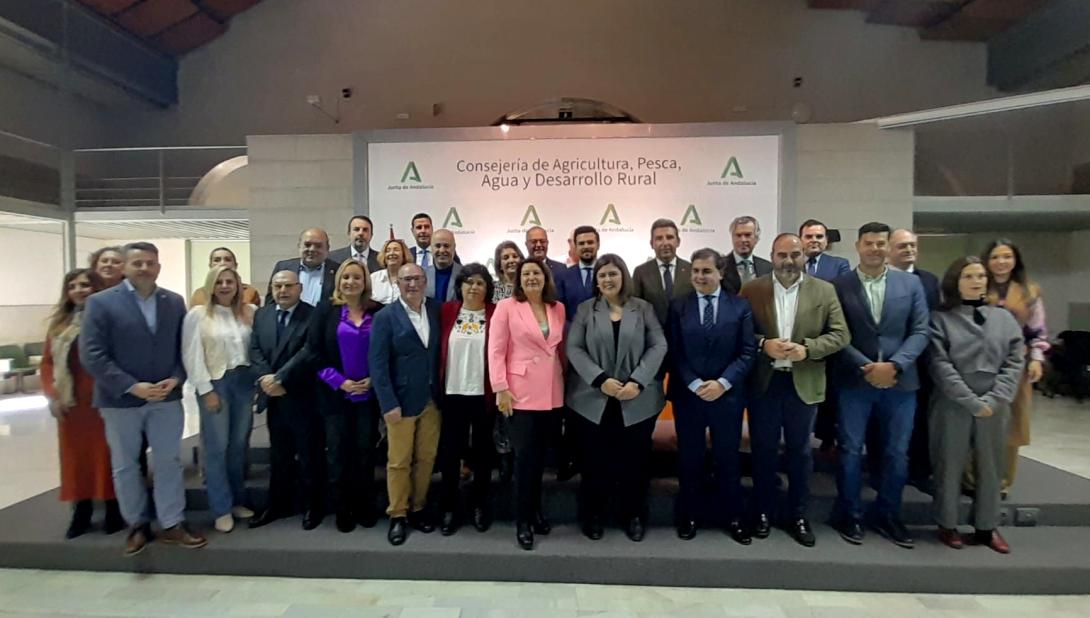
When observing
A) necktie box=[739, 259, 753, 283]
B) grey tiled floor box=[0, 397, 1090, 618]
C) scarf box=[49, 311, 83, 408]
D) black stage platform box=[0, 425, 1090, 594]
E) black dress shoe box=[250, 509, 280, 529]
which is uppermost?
necktie box=[739, 259, 753, 283]

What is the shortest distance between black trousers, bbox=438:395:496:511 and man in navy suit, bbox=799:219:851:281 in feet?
7.29

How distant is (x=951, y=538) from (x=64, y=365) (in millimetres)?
4657

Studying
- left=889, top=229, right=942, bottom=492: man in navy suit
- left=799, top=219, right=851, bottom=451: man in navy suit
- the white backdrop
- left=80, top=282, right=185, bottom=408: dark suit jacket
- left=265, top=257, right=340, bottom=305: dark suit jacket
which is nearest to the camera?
left=80, top=282, right=185, bottom=408: dark suit jacket

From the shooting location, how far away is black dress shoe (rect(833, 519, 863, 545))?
289 cm

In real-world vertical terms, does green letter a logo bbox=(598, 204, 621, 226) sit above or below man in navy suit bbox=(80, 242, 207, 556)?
above

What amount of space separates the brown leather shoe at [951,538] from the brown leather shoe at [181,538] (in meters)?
3.81

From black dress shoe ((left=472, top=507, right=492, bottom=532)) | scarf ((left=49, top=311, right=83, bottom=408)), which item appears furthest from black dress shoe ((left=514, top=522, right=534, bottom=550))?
scarf ((left=49, top=311, right=83, bottom=408))

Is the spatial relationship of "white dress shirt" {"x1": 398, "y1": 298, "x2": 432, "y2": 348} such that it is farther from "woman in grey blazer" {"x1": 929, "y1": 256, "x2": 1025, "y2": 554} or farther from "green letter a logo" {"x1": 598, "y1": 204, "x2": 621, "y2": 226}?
"green letter a logo" {"x1": 598, "y1": 204, "x2": 621, "y2": 226}

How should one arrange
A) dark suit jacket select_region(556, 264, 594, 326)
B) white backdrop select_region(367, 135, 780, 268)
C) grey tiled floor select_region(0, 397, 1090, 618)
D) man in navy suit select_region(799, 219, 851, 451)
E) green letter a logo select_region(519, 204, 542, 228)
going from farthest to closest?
green letter a logo select_region(519, 204, 542, 228) < white backdrop select_region(367, 135, 780, 268) < man in navy suit select_region(799, 219, 851, 451) < dark suit jacket select_region(556, 264, 594, 326) < grey tiled floor select_region(0, 397, 1090, 618)

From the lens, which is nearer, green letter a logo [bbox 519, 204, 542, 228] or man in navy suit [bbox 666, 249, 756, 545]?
man in navy suit [bbox 666, 249, 756, 545]

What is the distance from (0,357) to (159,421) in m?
7.96

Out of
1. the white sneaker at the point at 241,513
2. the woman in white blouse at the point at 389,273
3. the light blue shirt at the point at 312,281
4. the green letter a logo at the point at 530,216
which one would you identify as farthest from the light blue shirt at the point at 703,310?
the green letter a logo at the point at 530,216

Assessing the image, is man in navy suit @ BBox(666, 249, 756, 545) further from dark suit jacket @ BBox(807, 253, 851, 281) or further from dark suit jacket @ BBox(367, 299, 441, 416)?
dark suit jacket @ BBox(367, 299, 441, 416)

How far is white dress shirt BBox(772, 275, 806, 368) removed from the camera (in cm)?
285
